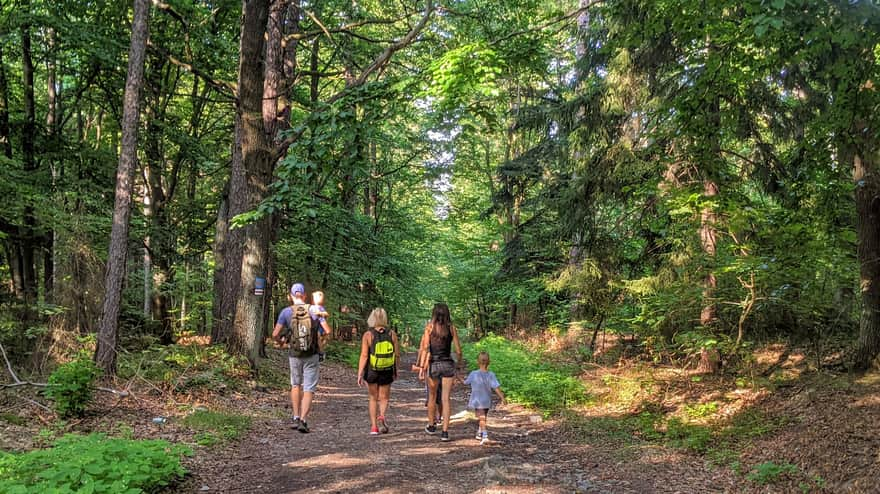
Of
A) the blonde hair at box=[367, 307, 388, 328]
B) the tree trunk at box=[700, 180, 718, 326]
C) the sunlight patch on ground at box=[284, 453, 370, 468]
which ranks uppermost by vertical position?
the tree trunk at box=[700, 180, 718, 326]

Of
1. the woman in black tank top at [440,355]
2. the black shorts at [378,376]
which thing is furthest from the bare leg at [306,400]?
the woman in black tank top at [440,355]

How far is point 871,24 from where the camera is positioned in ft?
14.2

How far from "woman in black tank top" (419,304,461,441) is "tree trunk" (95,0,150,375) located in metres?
4.80

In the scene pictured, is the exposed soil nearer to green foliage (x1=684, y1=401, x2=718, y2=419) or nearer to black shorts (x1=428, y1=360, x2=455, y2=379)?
green foliage (x1=684, y1=401, x2=718, y2=419)

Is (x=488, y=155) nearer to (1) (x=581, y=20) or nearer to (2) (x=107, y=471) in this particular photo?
(1) (x=581, y=20)

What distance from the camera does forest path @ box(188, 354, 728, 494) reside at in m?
5.20

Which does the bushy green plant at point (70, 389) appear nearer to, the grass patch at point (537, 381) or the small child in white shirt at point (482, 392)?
the small child in white shirt at point (482, 392)

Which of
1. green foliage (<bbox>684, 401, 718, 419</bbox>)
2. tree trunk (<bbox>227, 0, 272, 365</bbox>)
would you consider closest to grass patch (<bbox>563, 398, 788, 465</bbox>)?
green foliage (<bbox>684, 401, 718, 419</bbox>)

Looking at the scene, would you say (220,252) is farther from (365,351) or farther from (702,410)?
(702,410)

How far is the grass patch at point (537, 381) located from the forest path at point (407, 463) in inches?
49.7

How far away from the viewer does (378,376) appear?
7184mm

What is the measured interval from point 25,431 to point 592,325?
33.6 ft

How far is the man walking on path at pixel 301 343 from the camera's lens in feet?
24.0

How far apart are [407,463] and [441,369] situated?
156 cm
